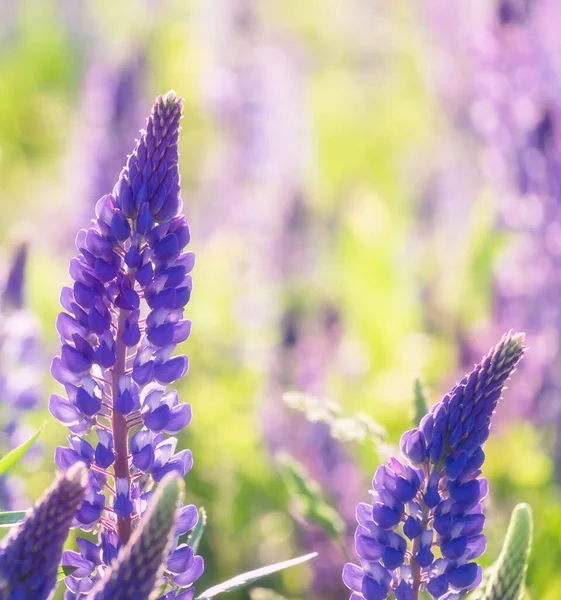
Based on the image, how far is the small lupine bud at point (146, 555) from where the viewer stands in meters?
0.69

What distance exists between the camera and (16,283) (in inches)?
59.4

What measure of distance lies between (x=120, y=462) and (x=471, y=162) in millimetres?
3968

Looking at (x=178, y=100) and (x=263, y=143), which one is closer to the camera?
(x=178, y=100)

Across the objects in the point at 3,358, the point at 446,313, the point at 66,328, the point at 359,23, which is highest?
the point at 359,23

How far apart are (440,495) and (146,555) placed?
0.33m

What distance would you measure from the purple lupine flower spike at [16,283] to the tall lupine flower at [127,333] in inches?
25.6

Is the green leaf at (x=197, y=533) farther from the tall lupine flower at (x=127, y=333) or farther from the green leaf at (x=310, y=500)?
the green leaf at (x=310, y=500)

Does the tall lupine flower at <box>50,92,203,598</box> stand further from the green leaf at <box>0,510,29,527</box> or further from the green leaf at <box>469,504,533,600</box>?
the green leaf at <box>469,504,533,600</box>

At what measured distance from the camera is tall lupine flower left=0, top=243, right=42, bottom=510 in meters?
1.50

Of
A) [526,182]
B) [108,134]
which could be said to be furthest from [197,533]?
[108,134]

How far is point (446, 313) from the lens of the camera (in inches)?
114

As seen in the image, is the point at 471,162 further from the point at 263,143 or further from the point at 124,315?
the point at 124,315

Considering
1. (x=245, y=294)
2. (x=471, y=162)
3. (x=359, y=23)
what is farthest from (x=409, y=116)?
(x=245, y=294)

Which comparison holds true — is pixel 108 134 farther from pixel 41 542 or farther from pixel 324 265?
pixel 41 542
